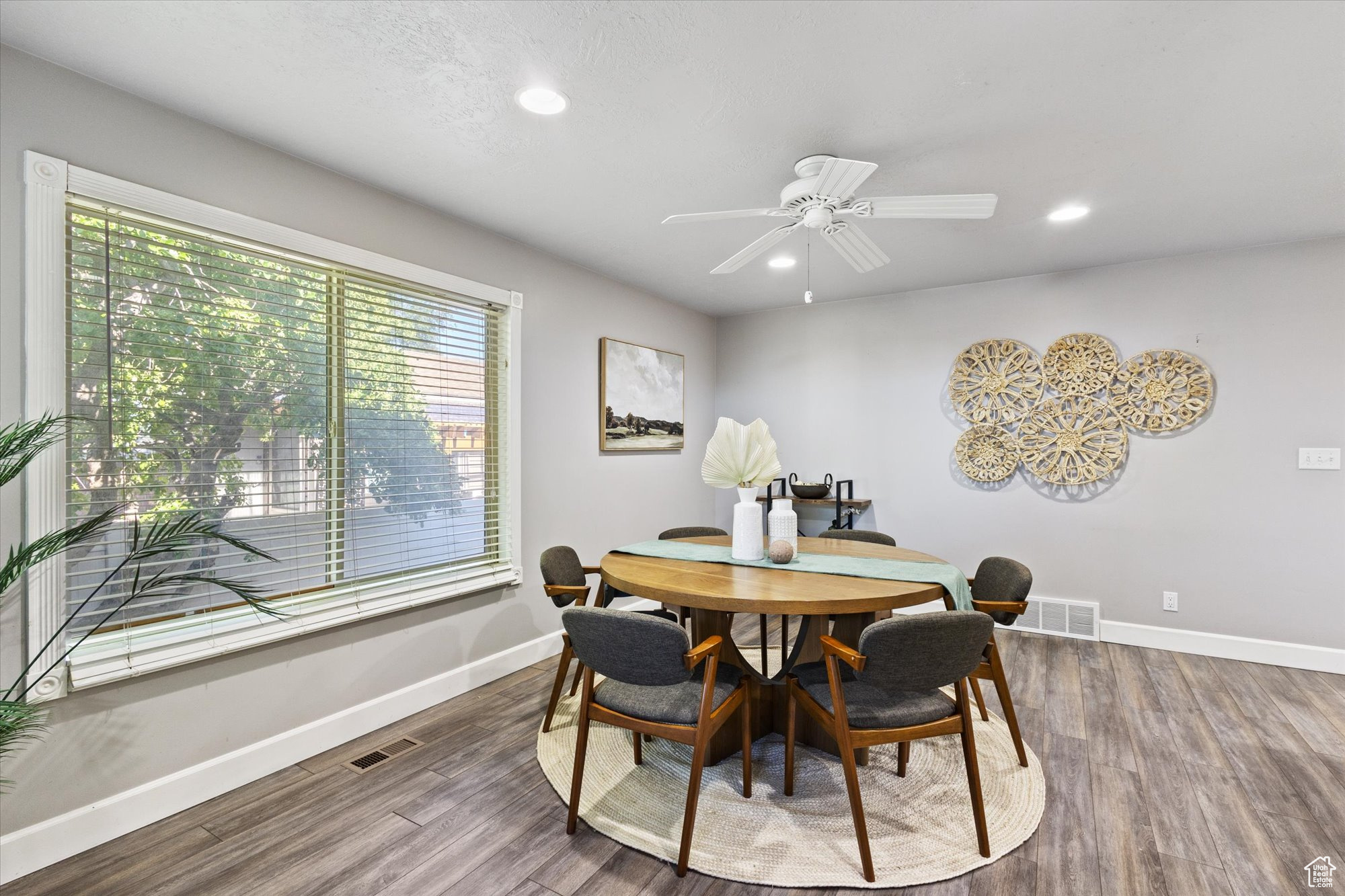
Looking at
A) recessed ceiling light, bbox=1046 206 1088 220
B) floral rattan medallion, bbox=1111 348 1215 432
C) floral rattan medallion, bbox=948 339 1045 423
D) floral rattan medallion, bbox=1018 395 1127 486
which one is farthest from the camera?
floral rattan medallion, bbox=948 339 1045 423

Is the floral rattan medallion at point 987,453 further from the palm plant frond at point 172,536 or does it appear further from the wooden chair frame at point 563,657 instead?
the palm plant frond at point 172,536

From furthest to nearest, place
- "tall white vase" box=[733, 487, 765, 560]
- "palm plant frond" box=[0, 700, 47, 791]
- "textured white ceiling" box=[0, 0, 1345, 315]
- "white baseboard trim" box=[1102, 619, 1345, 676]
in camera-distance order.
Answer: "white baseboard trim" box=[1102, 619, 1345, 676], "tall white vase" box=[733, 487, 765, 560], "textured white ceiling" box=[0, 0, 1345, 315], "palm plant frond" box=[0, 700, 47, 791]

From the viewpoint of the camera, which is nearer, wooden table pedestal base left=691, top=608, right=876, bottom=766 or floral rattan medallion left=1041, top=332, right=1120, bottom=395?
wooden table pedestal base left=691, top=608, right=876, bottom=766

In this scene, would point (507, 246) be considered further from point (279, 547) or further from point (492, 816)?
point (492, 816)

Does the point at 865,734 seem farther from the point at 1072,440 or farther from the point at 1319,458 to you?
the point at 1319,458

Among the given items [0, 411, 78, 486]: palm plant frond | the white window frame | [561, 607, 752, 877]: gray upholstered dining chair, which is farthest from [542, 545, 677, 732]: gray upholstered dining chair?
[0, 411, 78, 486]: palm plant frond

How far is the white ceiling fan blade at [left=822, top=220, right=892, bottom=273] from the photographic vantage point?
2.40 metres

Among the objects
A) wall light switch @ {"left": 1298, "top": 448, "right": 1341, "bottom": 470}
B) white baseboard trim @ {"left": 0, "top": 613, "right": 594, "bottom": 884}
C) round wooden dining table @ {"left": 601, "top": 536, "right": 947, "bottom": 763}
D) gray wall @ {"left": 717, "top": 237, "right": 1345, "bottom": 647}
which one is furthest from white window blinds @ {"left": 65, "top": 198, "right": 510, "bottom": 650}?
wall light switch @ {"left": 1298, "top": 448, "right": 1341, "bottom": 470}

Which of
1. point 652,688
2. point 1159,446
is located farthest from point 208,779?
point 1159,446

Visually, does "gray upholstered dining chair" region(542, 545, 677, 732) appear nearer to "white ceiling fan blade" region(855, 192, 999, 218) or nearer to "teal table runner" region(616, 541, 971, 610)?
"teal table runner" region(616, 541, 971, 610)

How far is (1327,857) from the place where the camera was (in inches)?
71.3

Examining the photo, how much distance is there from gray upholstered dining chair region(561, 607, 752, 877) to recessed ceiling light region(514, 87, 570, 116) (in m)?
1.68

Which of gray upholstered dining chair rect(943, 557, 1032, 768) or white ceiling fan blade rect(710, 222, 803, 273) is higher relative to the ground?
Result: white ceiling fan blade rect(710, 222, 803, 273)

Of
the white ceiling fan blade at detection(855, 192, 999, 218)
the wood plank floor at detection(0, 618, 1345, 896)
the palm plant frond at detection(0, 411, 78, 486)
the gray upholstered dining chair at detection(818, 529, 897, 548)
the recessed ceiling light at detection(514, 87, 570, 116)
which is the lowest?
the wood plank floor at detection(0, 618, 1345, 896)
